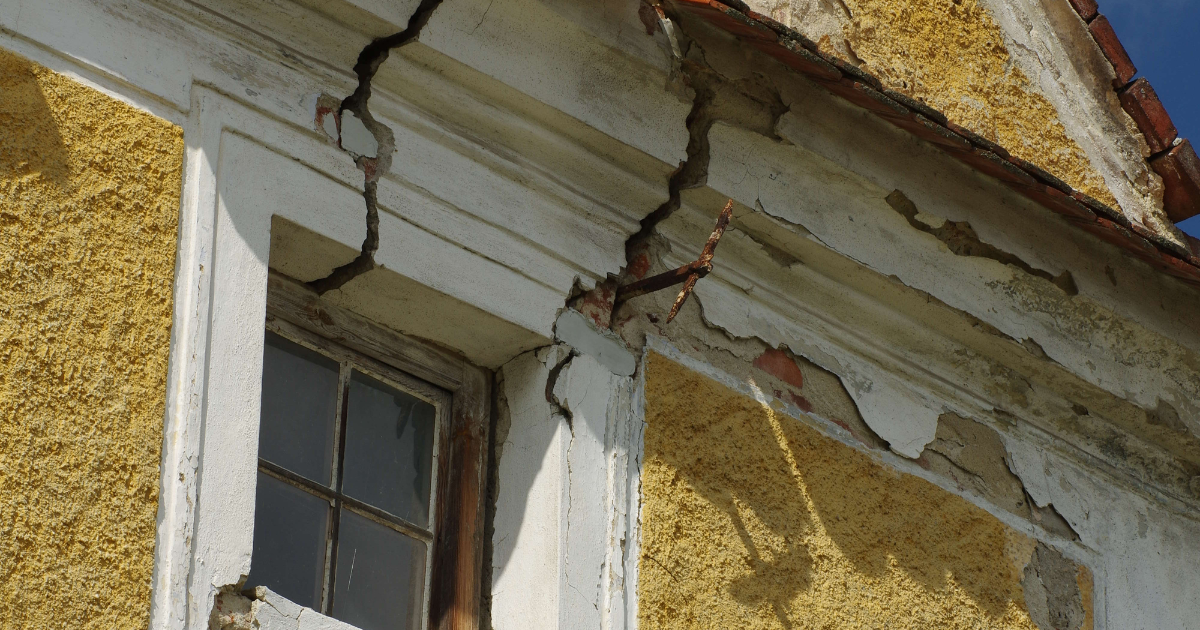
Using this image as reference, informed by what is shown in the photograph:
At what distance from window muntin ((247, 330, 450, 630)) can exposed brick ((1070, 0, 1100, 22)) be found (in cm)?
295

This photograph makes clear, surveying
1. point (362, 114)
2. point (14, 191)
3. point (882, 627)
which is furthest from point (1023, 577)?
point (14, 191)

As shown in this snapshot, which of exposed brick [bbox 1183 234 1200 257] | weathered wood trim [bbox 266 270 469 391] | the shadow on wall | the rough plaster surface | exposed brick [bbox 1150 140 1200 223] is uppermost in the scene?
the rough plaster surface

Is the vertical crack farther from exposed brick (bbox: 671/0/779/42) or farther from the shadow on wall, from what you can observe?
the shadow on wall

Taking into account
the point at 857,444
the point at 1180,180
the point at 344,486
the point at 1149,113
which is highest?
the point at 1149,113

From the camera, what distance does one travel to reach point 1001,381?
4.96m

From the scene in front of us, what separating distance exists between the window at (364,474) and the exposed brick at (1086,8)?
110 inches

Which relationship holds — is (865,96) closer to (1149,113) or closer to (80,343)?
(1149,113)

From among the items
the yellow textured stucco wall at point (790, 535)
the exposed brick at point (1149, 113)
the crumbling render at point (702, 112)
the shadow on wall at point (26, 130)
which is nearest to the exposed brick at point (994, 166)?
the crumbling render at point (702, 112)

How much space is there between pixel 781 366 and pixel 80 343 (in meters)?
2.06

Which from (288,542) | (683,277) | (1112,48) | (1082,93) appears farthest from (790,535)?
(1112,48)

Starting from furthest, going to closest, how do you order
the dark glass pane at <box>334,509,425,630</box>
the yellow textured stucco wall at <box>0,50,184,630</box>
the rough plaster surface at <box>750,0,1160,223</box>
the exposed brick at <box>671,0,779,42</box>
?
the rough plaster surface at <box>750,0,1160,223</box>
the exposed brick at <box>671,0,779,42</box>
the dark glass pane at <box>334,509,425,630</box>
the yellow textured stucco wall at <box>0,50,184,630</box>

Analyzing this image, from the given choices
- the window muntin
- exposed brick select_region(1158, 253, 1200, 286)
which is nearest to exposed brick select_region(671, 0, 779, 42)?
the window muntin

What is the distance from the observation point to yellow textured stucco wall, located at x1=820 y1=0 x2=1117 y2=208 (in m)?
5.32

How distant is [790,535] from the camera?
425 cm
